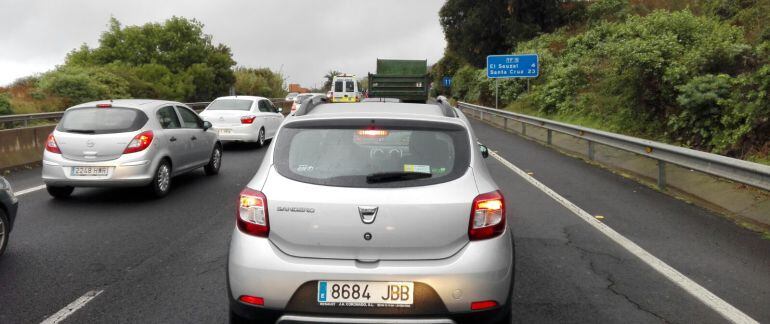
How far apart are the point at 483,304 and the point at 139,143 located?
6.94 m

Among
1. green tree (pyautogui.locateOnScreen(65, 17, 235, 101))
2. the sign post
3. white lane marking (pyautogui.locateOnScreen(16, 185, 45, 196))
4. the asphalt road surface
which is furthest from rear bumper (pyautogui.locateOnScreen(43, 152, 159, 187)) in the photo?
green tree (pyautogui.locateOnScreen(65, 17, 235, 101))

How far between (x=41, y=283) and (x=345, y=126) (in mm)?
3209

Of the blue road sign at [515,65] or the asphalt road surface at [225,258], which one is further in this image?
the blue road sign at [515,65]

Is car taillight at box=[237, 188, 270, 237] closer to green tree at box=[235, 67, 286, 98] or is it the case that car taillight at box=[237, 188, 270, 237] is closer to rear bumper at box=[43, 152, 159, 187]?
rear bumper at box=[43, 152, 159, 187]

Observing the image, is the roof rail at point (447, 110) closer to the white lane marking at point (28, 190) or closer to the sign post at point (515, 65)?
the white lane marking at point (28, 190)

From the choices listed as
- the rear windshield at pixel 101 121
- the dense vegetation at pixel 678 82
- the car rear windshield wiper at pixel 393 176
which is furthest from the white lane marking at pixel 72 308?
the dense vegetation at pixel 678 82

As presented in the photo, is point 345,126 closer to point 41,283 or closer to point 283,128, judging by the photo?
point 283,128

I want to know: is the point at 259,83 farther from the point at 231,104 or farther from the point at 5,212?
the point at 5,212

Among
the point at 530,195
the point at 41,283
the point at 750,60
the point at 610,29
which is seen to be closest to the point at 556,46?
the point at 610,29

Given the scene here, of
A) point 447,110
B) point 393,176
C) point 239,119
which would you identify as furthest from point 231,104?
point 393,176

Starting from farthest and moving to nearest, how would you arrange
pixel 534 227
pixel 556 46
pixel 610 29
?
pixel 556 46 < pixel 610 29 < pixel 534 227

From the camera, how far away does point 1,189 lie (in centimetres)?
598

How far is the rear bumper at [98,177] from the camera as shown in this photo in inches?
339

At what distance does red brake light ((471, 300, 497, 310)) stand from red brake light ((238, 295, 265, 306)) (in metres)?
1.15
